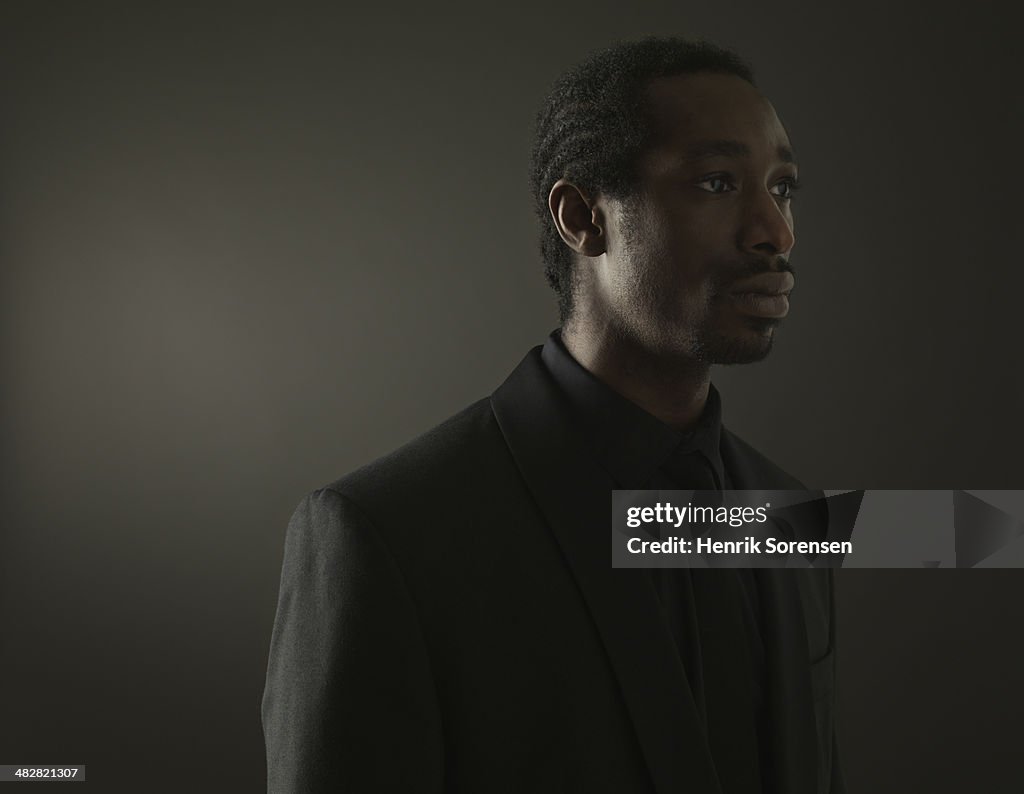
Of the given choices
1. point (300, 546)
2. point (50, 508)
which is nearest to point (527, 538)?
point (300, 546)

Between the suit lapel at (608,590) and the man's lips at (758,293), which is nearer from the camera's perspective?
the suit lapel at (608,590)

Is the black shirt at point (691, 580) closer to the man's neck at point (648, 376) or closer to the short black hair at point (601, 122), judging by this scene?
the man's neck at point (648, 376)

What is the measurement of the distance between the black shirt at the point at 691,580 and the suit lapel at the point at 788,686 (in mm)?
14

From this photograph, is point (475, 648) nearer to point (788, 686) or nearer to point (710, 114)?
point (788, 686)

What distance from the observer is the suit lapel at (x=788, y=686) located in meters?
0.94

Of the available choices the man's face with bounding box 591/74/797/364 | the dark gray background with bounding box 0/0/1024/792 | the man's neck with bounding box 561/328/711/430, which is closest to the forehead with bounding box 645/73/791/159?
the man's face with bounding box 591/74/797/364

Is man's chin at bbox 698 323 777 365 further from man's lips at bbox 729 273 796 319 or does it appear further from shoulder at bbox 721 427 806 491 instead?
shoulder at bbox 721 427 806 491

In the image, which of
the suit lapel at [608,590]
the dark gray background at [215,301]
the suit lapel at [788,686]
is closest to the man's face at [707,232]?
the suit lapel at [608,590]

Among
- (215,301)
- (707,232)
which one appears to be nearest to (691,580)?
(707,232)

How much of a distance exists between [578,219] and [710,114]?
→ 175 mm

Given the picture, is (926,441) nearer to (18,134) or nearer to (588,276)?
(588,276)

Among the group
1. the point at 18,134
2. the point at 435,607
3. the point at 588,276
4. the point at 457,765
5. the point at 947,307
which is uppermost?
the point at 18,134

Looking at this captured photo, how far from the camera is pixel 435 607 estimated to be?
844 mm

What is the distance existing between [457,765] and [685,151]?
611 mm
